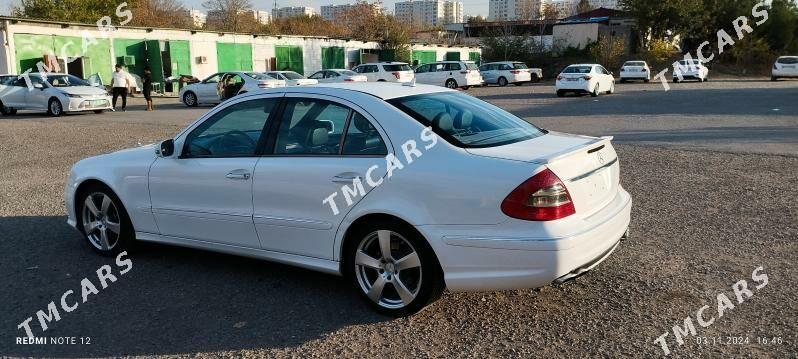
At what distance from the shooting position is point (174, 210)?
5.01 meters

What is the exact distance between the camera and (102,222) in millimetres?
5551

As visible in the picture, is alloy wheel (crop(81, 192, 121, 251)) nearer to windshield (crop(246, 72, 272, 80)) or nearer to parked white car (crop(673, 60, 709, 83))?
windshield (crop(246, 72, 272, 80))

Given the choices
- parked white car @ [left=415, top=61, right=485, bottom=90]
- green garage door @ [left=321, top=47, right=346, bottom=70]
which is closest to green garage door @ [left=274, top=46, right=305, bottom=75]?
green garage door @ [left=321, top=47, right=346, bottom=70]

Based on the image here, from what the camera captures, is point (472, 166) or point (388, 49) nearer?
point (472, 166)

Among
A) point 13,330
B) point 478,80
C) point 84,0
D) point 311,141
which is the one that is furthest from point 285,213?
point 84,0

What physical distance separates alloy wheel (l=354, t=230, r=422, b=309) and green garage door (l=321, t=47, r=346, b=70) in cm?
4157

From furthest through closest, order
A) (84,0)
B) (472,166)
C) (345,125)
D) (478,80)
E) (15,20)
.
→ 1. (84,0)
2. (478,80)
3. (15,20)
4. (345,125)
5. (472,166)

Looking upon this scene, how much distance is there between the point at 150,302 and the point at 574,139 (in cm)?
316

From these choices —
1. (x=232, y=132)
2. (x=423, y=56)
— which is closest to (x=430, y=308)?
(x=232, y=132)

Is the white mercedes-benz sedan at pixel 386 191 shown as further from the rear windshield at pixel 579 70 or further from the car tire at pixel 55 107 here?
the rear windshield at pixel 579 70

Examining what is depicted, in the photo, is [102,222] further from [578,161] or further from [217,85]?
[217,85]

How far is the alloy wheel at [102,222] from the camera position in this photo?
550 centimetres

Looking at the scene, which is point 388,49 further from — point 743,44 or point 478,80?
point 743,44

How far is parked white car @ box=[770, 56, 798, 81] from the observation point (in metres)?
38.2
